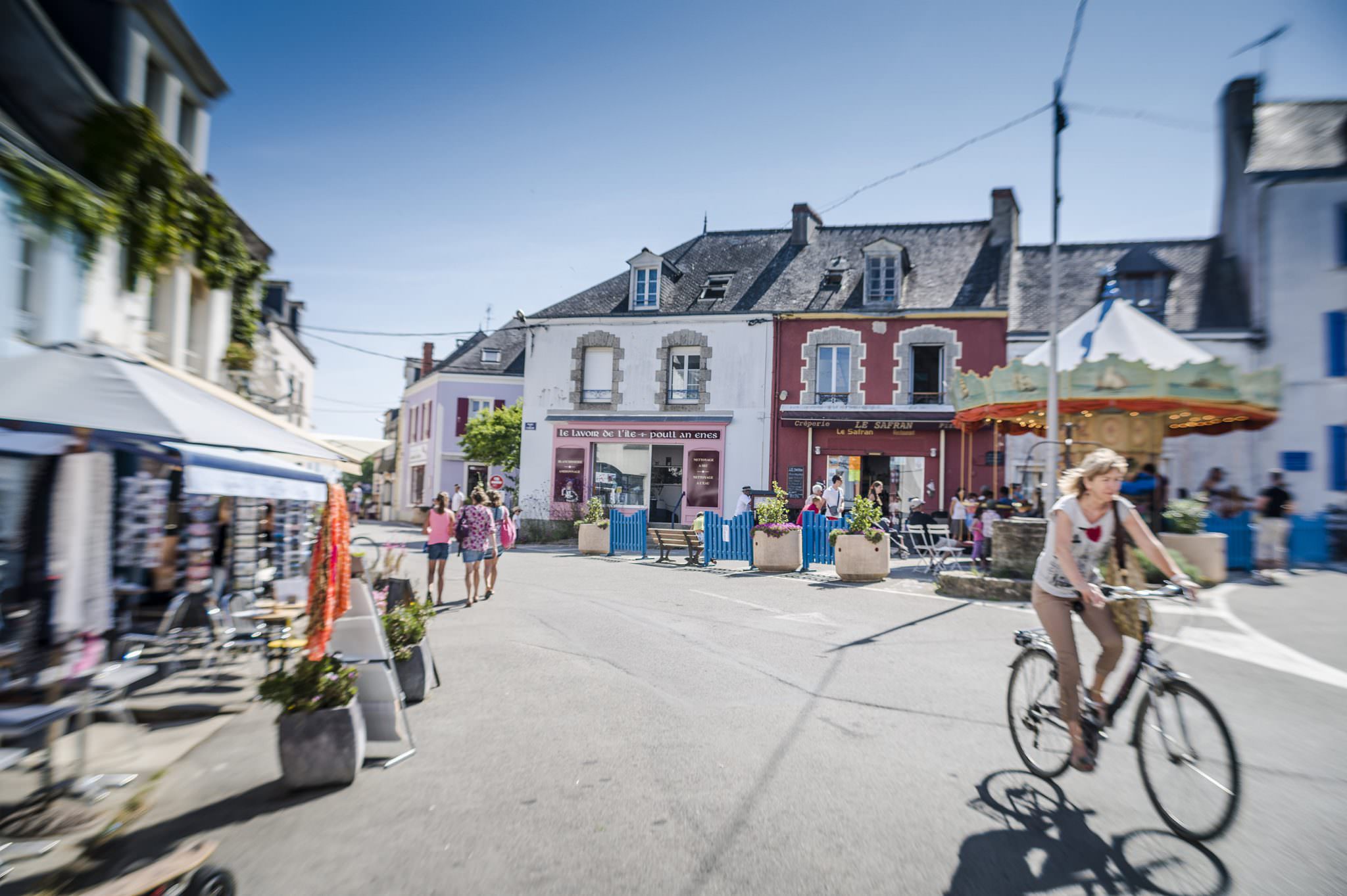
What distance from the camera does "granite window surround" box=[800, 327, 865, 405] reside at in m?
26.2

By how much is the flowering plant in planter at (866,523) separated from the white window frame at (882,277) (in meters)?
12.9

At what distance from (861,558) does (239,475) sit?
9.62 metres

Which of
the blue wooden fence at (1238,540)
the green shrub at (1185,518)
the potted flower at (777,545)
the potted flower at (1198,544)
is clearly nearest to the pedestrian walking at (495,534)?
the potted flower at (777,545)

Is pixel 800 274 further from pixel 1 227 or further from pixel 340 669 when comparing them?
pixel 340 669

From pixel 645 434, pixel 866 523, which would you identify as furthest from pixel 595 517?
pixel 866 523

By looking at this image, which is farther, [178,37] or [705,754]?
[178,37]

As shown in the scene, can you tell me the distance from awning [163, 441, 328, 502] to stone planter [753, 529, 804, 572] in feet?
26.7

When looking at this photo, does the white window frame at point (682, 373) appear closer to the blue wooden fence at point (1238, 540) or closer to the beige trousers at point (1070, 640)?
the blue wooden fence at point (1238, 540)

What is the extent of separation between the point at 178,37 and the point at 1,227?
5.34 m

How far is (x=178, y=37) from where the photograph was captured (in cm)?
Result: 1205

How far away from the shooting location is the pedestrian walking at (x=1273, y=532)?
1504 centimetres

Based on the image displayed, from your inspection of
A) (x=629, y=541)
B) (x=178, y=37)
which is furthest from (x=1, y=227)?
(x=629, y=541)

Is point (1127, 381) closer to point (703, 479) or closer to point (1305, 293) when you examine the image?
point (1305, 293)

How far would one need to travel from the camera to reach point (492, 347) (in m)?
41.8
